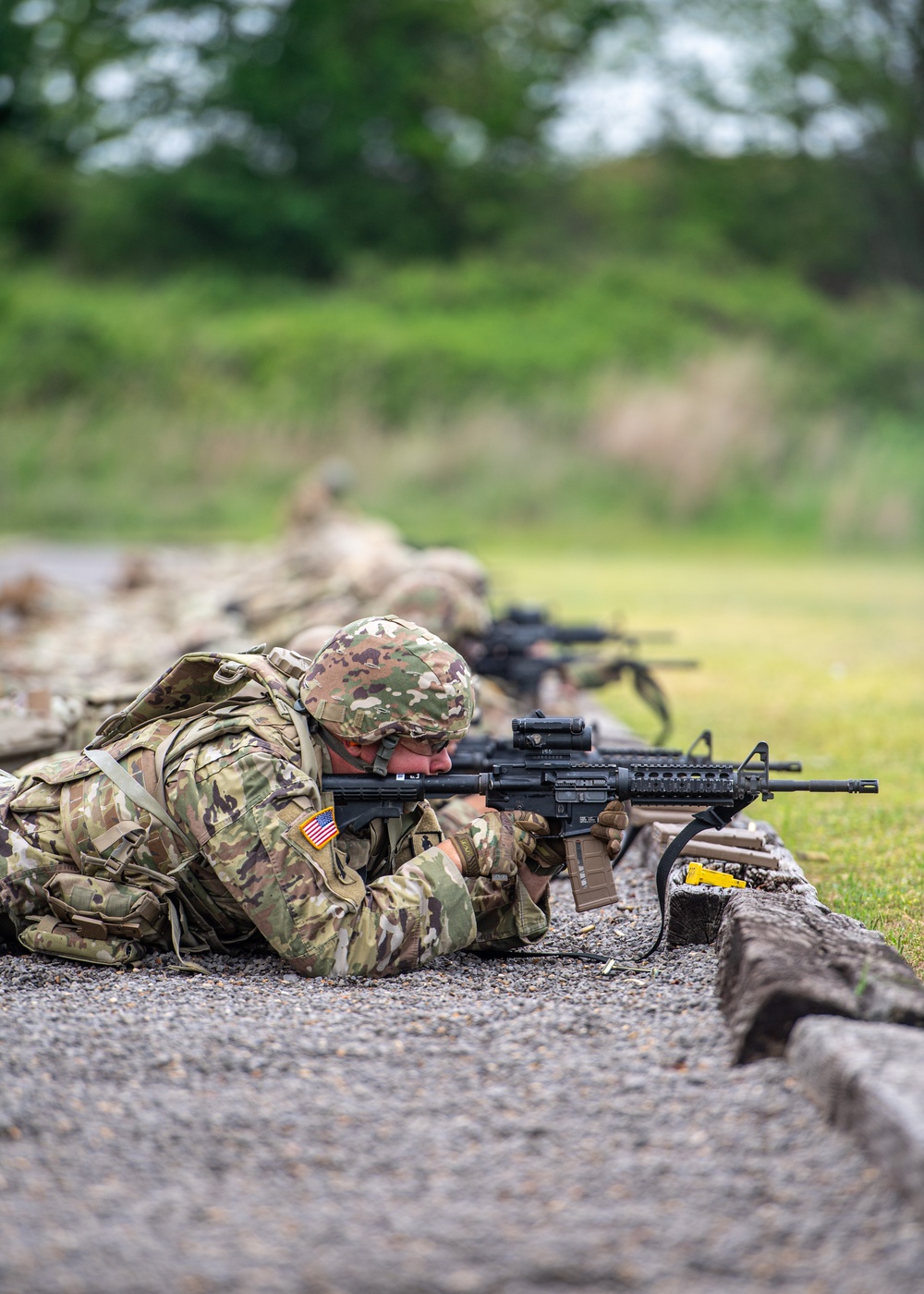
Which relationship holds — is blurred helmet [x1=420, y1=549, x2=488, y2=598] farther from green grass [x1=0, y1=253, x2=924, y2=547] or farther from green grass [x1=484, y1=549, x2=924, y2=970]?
green grass [x1=0, y1=253, x2=924, y2=547]

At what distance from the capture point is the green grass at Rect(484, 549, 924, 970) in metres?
5.55

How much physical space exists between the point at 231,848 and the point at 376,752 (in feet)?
1.74

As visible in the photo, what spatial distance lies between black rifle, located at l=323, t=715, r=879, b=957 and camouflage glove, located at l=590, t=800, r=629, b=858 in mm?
32

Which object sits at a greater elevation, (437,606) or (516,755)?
(437,606)

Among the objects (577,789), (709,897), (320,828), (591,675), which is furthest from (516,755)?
(591,675)

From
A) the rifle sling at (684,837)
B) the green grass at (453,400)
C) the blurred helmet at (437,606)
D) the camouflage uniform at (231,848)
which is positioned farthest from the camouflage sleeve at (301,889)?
the green grass at (453,400)

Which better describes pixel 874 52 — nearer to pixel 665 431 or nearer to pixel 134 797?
pixel 665 431

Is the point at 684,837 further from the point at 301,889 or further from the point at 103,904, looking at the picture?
the point at 103,904

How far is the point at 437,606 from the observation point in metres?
7.59

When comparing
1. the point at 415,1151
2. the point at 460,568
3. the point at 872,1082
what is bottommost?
the point at 415,1151

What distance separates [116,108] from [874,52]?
18.8 metres

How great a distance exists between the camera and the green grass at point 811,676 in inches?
219

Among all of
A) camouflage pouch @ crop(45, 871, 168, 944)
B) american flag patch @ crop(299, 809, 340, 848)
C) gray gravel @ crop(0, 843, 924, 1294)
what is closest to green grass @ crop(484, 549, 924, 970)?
gray gravel @ crop(0, 843, 924, 1294)

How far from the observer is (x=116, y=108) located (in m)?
35.9
